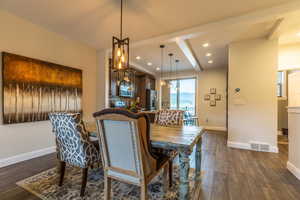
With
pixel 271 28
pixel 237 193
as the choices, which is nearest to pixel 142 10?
pixel 271 28

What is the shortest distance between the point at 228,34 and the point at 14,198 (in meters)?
4.84

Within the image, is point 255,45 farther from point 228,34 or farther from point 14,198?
point 14,198

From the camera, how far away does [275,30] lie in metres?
2.95

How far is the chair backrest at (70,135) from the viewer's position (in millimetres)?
1557

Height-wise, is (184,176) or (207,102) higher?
(207,102)

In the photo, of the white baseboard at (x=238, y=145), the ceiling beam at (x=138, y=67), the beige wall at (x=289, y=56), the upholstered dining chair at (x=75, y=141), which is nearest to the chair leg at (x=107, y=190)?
the upholstered dining chair at (x=75, y=141)

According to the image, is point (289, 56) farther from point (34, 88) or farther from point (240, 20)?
point (34, 88)

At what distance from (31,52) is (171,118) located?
10.8 feet

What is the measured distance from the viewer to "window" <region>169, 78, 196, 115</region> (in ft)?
23.3

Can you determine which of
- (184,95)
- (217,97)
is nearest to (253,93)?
(217,97)

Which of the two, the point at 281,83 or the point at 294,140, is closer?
the point at 294,140

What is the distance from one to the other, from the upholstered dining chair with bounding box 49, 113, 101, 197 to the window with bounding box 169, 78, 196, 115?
19.4 feet

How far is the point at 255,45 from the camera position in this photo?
3510mm

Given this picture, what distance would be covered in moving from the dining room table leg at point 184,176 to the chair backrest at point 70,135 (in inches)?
46.0
